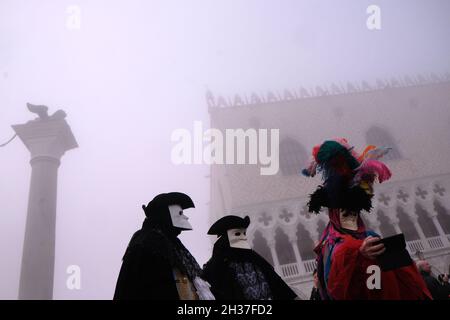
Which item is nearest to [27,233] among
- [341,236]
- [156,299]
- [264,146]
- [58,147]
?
[58,147]

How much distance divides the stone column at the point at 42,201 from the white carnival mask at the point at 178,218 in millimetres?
5955

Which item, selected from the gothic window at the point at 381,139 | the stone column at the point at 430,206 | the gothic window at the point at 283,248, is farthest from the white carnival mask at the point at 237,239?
the gothic window at the point at 381,139

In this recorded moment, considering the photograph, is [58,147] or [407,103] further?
[407,103]

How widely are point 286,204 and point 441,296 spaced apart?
12.4 m

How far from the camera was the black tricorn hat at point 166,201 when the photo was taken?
2.81 meters

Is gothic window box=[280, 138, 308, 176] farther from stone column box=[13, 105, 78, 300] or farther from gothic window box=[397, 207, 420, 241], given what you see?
stone column box=[13, 105, 78, 300]

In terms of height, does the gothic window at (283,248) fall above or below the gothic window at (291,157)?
below

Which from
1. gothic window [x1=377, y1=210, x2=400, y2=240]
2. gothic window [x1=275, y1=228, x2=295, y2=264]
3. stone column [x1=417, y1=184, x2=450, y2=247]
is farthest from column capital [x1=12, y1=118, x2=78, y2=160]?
stone column [x1=417, y1=184, x2=450, y2=247]

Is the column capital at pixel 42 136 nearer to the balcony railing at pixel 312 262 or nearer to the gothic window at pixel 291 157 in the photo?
the balcony railing at pixel 312 262

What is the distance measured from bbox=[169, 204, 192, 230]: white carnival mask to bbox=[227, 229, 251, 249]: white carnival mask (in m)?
0.62

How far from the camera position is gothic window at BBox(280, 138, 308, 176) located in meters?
17.7
